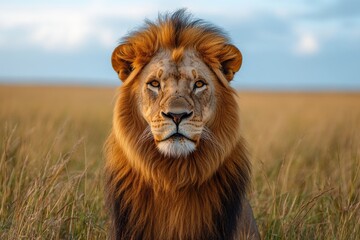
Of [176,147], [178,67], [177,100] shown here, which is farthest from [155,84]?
[176,147]

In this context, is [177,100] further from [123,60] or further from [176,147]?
[123,60]

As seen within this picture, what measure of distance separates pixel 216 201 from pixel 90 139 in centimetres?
809

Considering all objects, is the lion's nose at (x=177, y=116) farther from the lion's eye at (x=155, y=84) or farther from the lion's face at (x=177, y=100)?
the lion's eye at (x=155, y=84)

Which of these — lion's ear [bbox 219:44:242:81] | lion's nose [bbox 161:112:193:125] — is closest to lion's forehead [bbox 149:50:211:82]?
lion's ear [bbox 219:44:242:81]

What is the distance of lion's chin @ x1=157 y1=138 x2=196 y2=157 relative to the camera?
128 inches

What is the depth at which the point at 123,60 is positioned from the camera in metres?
3.71

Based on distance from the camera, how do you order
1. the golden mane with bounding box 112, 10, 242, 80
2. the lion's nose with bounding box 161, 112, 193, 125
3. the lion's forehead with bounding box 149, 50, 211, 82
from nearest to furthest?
1. the lion's nose with bounding box 161, 112, 193, 125
2. the lion's forehead with bounding box 149, 50, 211, 82
3. the golden mane with bounding box 112, 10, 242, 80

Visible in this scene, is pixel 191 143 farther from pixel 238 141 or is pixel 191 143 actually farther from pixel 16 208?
pixel 16 208

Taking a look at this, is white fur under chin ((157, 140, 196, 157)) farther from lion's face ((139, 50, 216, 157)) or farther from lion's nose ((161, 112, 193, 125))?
lion's nose ((161, 112, 193, 125))

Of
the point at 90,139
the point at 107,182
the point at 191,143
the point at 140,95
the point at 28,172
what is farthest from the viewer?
the point at 90,139

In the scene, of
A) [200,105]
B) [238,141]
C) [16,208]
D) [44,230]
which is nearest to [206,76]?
[200,105]

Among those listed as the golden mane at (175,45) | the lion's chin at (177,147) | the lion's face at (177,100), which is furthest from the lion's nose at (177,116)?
the golden mane at (175,45)

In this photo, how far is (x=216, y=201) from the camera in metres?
3.62

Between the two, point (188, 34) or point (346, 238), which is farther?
point (346, 238)
